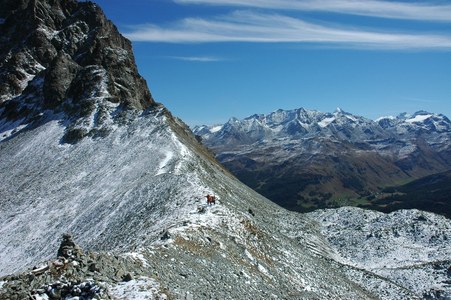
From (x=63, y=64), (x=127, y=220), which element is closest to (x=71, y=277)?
(x=127, y=220)

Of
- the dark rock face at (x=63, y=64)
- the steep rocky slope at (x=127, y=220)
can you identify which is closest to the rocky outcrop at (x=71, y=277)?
the steep rocky slope at (x=127, y=220)

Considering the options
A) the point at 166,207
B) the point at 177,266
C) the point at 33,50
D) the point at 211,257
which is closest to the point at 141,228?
the point at 166,207

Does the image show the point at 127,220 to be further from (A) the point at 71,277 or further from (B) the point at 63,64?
(B) the point at 63,64

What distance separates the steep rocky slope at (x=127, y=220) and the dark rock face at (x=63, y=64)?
0.63 m

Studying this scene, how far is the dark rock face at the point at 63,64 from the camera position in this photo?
105m

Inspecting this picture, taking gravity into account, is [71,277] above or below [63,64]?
below

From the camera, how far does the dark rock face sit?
344 ft

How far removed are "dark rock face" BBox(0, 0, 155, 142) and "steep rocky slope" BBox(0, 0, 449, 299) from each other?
0.63 meters

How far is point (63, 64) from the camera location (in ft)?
393

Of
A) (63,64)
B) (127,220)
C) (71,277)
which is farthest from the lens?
(63,64)

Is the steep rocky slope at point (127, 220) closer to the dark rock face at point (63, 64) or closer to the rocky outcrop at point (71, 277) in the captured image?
the rocky outcrop at point (71, 277)

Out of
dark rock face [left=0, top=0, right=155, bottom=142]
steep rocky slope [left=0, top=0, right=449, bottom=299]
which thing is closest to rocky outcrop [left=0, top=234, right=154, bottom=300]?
steep rocky slope [left=0, top=0, right=449, bottom=299]

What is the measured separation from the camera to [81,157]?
77.7 m

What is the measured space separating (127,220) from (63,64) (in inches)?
3392
